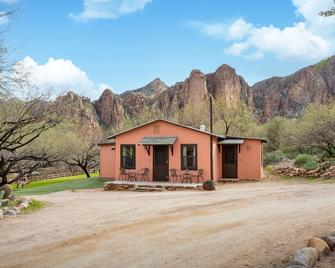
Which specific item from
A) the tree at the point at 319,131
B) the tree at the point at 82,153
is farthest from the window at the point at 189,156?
the tree at the point at 82,153

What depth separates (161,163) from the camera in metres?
23.0

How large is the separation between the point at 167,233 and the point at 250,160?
16144mm

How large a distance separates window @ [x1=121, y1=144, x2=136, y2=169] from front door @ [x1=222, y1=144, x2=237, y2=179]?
526cm

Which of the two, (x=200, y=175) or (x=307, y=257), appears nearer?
(x=307, y=257)


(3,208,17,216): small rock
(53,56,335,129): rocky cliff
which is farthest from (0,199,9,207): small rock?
(53,56,335,129): rocky cliff

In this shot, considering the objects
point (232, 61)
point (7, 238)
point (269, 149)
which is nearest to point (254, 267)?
point (7, 238)

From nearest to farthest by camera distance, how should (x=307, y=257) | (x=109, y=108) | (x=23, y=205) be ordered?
1. (x=307, y=257)
2. (x=23, y=205)
3. (x=109, y=108)

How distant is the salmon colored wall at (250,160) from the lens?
23562mm

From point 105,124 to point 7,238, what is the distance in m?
75.0

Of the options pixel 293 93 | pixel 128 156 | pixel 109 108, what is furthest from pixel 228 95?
pixel 128 156

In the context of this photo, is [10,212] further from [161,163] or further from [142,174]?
[161,163]

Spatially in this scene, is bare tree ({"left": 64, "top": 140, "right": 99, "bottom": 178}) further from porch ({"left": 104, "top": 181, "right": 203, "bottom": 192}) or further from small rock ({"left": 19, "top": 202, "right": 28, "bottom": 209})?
small rock ({"left": 19, "top": 202, "right": 28, "bottom": 209})

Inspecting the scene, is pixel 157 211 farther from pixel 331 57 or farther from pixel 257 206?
pixel 331 57

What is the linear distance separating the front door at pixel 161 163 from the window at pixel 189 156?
2.98ft
